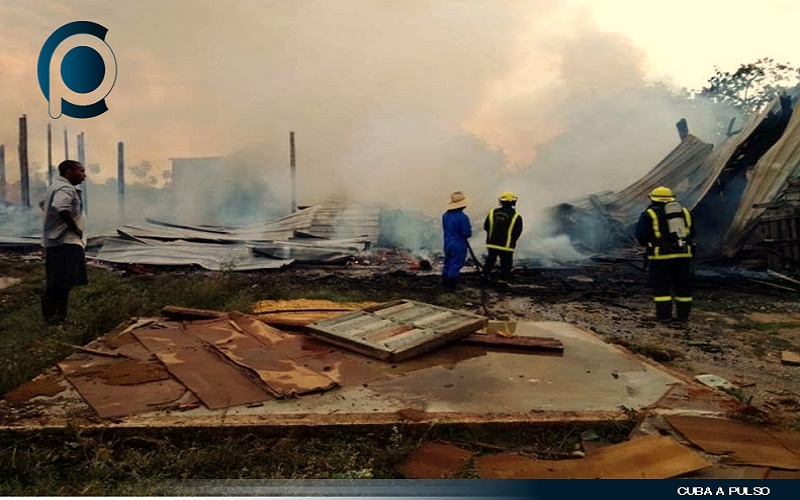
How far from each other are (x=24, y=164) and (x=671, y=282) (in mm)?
5920

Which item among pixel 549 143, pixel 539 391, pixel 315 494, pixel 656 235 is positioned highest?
pixel 549 143

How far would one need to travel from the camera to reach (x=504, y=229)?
7031 mm

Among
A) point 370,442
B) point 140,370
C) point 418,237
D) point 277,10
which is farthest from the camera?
point 418,237

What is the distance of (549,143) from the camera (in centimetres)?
802

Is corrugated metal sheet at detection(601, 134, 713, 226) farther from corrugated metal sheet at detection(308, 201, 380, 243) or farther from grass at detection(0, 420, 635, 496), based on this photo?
grass at detection(0, 420, 635, 496)

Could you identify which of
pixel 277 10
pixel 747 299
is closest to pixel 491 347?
pixel 277 10

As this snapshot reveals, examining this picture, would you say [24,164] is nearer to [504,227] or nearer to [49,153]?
[49,153]

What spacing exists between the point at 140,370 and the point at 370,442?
1.39 m

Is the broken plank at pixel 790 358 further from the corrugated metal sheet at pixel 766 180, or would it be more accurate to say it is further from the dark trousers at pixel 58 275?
the dark trousers at pixel 58 275

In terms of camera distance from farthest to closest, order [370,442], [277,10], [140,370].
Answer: [277,10], [140,370], [370,442]

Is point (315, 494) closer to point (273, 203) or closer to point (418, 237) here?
point (273, 203)

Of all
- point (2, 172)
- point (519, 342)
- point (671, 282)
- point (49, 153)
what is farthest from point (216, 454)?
point (671, 282)

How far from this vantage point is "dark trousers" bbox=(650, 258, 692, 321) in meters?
5.35

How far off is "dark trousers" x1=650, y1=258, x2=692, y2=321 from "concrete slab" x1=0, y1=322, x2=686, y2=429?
7.48 ft
